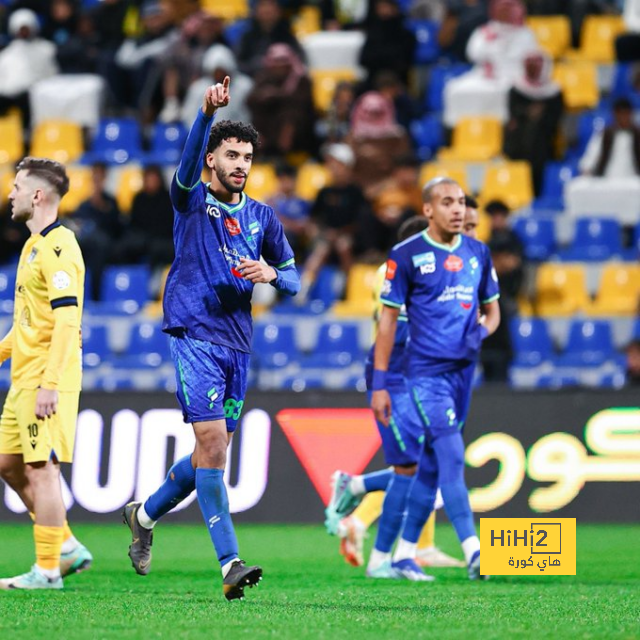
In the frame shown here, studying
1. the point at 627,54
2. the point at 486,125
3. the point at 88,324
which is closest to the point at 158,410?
the point at 88,324

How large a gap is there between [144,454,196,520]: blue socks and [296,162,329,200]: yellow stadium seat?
31.7 ft

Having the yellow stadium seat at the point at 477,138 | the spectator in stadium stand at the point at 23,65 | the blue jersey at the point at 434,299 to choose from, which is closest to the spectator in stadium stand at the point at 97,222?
the spectator in stadium stand at the point at 23,65

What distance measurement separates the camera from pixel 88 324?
15.3 metres

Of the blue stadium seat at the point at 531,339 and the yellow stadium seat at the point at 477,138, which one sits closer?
the blue stadium seat at the point at 531,339

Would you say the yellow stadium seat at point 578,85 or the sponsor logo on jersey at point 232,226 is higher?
the yellow stadium seat at point 578,85

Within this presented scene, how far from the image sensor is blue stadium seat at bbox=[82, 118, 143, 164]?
59.6 ft

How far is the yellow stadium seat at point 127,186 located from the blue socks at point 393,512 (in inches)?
360

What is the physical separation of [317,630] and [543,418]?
265 inches

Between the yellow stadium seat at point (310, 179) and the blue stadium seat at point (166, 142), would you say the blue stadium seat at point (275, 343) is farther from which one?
the blue stadium seat at point (166, 142)

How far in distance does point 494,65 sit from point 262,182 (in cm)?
309

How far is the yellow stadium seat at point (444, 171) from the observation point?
16.4 metres

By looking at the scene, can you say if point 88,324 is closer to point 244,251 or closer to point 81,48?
point 81,48

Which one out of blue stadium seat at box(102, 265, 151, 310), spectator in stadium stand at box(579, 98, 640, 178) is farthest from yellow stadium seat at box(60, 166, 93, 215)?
spectator in stadium stand at box(579, 98, 640, 178)

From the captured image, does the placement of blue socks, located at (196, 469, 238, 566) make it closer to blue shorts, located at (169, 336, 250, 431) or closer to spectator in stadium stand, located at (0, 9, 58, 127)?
blue shorts, located at (169, 336, 250, 431)
